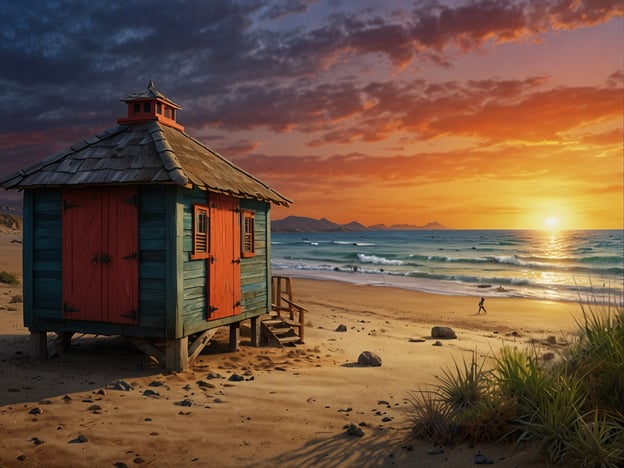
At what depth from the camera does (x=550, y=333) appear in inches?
772

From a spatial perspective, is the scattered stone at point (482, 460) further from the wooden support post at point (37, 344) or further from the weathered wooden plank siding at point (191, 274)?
the wooden support post at point (37, 344)

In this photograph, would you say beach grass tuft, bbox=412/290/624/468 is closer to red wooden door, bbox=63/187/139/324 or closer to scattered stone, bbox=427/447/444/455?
scattered stone, bbox=427/447/444/455

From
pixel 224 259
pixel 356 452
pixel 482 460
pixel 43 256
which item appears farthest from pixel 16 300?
pixel 482 460

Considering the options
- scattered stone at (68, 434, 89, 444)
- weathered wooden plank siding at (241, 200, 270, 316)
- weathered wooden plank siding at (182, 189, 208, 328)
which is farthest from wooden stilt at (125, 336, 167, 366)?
scattered stone at (68, 434, 89, 444)

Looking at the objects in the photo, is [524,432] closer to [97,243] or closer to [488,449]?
[488,449]

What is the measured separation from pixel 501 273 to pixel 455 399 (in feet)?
143

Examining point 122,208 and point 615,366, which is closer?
point 615,366

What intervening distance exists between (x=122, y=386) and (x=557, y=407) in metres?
6.95

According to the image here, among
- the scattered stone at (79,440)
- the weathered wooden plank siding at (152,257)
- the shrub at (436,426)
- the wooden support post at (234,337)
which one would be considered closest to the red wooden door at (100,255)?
the weathered wooden plank siding at (152,257)

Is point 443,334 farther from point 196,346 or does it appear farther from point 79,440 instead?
point 79,440

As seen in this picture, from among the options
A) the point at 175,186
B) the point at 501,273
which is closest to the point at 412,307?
the point at 175,186

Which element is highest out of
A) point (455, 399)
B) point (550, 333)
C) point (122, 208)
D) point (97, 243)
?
point (122, 208)

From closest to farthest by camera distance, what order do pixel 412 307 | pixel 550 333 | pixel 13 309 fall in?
pixel 13 309 < pixel 550 333 < pixel 412 307

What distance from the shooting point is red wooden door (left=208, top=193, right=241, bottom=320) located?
450 inches
